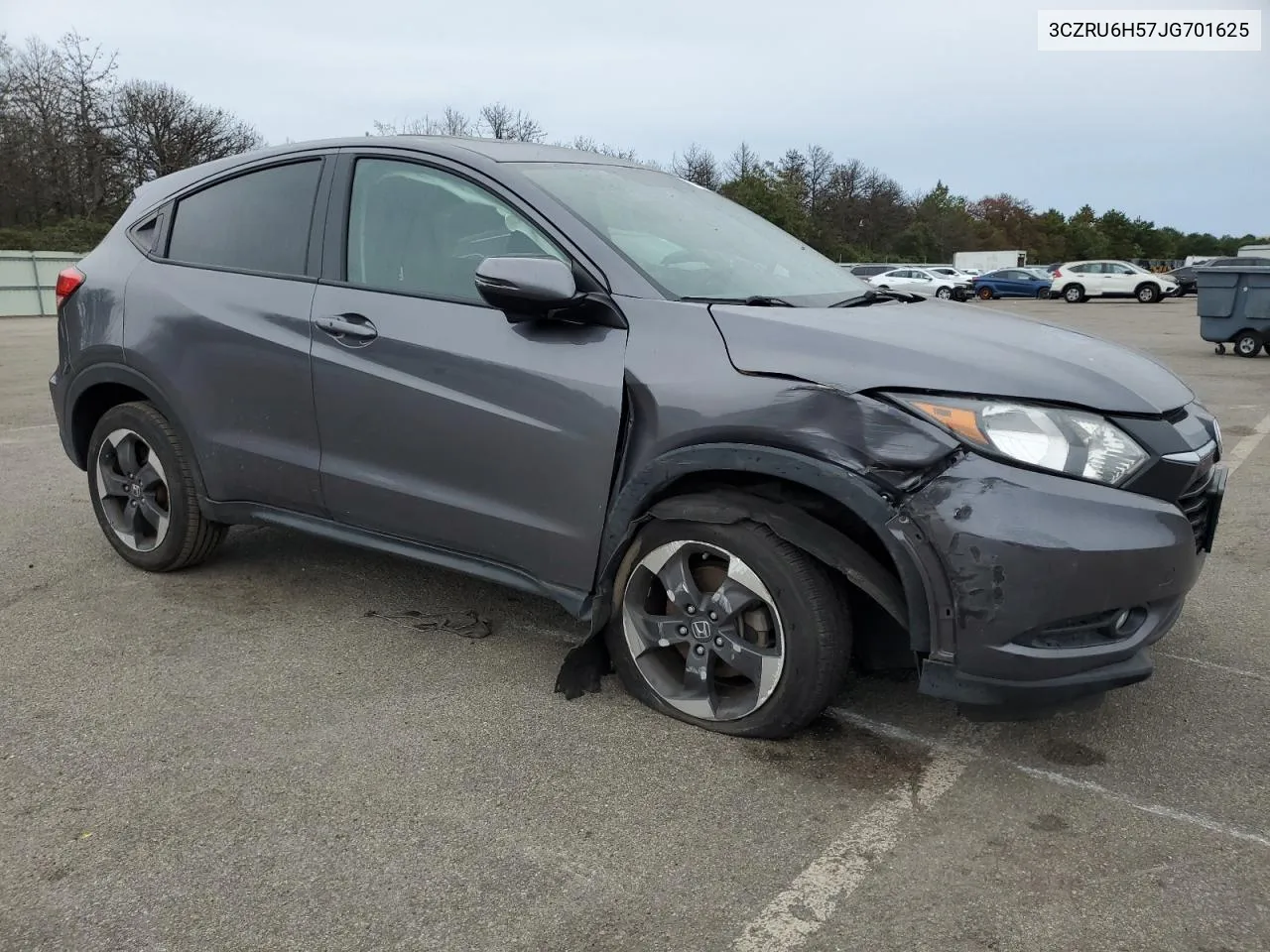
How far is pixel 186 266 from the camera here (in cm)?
411

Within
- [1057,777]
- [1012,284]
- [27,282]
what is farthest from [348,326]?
[1012,284]

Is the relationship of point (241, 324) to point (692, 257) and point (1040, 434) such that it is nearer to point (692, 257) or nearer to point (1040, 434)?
point (692, 257)

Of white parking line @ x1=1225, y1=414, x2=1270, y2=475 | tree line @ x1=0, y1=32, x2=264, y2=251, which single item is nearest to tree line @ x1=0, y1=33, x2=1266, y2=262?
tree line @ x1=0, y1=32, x2=264, y2=251

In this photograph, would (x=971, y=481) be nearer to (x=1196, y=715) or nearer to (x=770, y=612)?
(x=770, y=612)

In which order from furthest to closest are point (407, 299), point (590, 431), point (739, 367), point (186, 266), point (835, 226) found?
point (835, 226)
point (186, 266)
point (407, 299)
point (590, 431)
point (739, 367)

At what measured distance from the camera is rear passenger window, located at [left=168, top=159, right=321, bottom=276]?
12.6 ft

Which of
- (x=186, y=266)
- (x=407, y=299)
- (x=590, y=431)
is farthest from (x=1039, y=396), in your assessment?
(x=186, y=266)

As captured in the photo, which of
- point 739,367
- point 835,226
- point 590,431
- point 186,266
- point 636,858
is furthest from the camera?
point 835,226

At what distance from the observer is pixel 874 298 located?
359cm

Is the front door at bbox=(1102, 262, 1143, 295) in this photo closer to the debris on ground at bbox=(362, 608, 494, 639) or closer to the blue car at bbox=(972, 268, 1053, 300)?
the blue car at bbox=(972, 268, 1053, 300)

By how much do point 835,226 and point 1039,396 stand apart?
77.3 m

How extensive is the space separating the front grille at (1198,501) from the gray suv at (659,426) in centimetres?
2

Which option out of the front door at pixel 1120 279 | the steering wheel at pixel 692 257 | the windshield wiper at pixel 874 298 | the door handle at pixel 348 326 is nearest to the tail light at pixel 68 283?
the door handle at pixel 348 326

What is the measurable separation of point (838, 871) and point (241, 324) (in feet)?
9.06
